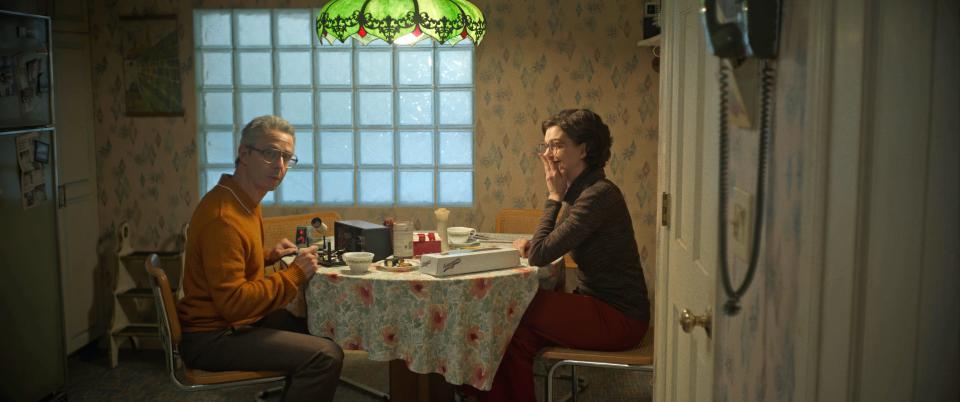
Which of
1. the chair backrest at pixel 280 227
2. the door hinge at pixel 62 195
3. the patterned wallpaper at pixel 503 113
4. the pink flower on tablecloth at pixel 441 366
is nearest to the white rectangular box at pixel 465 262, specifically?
the pink flower on tablecloth at pixel 441 366

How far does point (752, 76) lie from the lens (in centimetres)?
137

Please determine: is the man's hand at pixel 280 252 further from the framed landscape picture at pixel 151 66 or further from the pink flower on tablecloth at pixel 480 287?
the framed landscape picture at pixel 151 66

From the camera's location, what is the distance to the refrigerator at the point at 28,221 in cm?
336

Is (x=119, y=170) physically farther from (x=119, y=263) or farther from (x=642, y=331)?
(x=642, y=331)

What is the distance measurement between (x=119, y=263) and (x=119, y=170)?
55cm

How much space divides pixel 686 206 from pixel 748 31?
89 cm

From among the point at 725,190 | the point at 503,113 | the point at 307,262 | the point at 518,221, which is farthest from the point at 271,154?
the point at 725,190

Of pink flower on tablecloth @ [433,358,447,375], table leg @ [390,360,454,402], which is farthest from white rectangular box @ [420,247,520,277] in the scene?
table leg @ [390,360,454,402]

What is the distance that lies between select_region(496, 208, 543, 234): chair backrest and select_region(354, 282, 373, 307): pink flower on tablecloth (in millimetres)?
1325

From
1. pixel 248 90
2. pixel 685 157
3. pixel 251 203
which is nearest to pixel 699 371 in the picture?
pixel 685 157

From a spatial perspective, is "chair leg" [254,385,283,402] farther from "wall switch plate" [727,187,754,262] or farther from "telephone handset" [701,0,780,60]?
"telephone handset" [701,0,780,60]

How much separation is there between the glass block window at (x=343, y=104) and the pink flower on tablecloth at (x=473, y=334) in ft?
6.12

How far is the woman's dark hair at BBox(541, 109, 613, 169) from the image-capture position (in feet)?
10.8

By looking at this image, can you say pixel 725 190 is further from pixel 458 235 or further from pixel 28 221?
pixel 28 221
